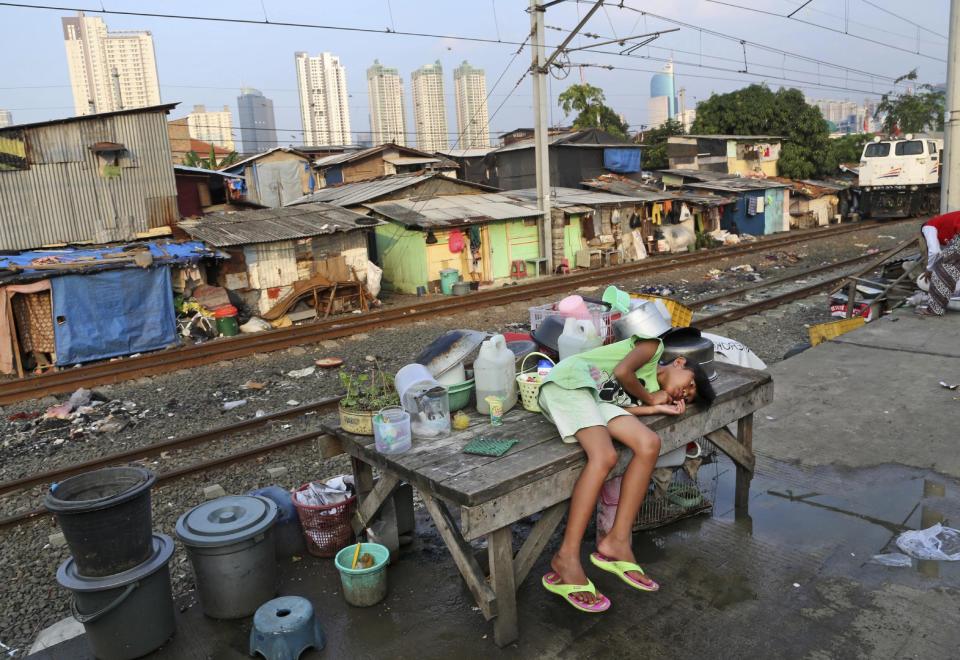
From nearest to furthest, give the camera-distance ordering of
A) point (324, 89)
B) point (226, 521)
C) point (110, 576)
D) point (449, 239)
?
1. point (110, 576)
2. point (226, 521)
3. point (449, 239)
4. point (324, 89)

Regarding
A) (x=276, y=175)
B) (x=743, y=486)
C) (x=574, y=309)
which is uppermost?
(x=276, y=175)

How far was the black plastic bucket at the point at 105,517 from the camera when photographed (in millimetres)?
3354

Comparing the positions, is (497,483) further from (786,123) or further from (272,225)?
(786,123)

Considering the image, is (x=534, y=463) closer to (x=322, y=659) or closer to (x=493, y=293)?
(x=322, y=659)

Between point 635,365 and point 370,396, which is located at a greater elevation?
point 635,365

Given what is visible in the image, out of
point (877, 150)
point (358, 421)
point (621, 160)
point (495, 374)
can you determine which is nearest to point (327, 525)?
point (358, 421)

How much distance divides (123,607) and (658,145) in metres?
41.8

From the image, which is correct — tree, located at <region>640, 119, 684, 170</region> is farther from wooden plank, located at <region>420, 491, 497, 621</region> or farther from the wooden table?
wooden plank, located at <region>420, 491, 497, 621</region>

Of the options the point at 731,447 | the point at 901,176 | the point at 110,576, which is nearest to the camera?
the point at 110,576

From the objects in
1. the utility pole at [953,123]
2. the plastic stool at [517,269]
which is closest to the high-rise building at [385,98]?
the plastic stool at [517,269]

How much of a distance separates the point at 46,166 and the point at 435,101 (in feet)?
158

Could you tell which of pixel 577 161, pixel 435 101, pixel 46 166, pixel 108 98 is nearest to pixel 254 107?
pixel 108 98

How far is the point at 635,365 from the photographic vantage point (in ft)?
13.2

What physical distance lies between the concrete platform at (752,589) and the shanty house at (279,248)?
41.2 ft
